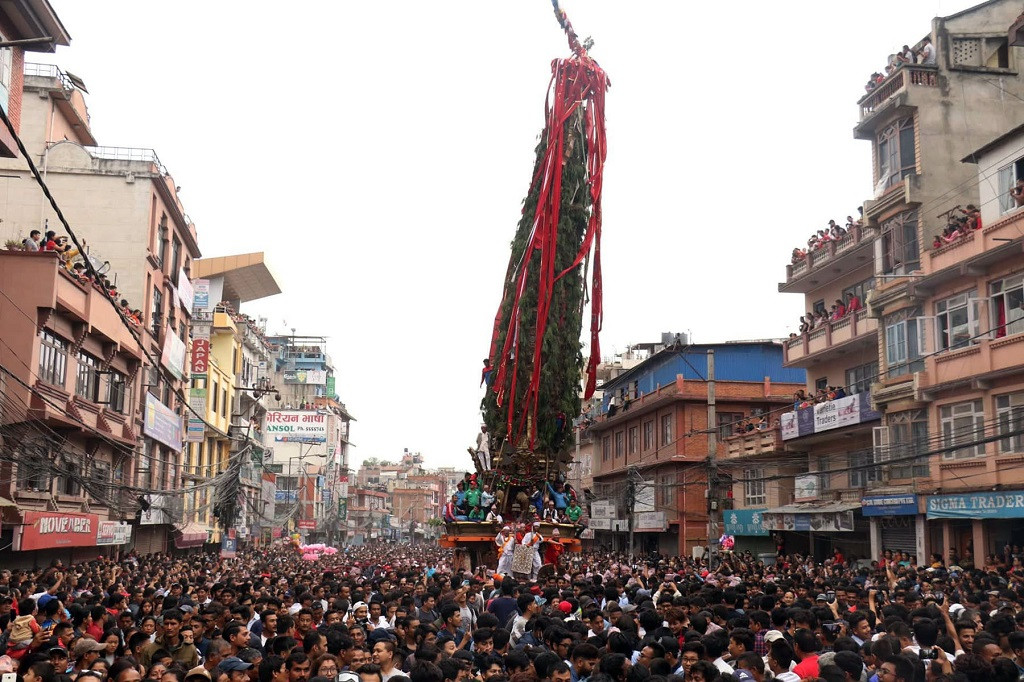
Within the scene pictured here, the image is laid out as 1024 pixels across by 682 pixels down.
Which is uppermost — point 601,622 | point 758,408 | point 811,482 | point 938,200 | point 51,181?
point 51,181

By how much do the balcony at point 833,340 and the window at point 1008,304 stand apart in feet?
19.8

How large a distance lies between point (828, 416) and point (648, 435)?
74.0ft

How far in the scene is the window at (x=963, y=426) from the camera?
27.2 meters

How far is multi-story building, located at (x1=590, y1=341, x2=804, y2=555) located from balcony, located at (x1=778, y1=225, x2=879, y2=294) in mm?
8095

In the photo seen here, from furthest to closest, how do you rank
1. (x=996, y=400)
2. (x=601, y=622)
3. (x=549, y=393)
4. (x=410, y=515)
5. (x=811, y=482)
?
(x=410, y=515)
(x=811, y=482)
(x=996, y=400)
(x=549, y=393)
(x=601, y=622)

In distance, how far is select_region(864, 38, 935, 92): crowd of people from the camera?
31.9 m

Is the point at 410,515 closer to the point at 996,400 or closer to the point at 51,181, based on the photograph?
the point at 51,181

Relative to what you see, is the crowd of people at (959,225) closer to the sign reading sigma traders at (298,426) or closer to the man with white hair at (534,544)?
the man with white hair at (534,544)

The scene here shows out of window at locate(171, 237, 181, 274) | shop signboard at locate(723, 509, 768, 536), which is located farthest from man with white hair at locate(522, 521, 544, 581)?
window at locate(171, 237, 181, 274)

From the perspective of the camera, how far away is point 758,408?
50719mm

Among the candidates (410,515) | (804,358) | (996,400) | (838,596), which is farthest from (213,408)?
(410,515)

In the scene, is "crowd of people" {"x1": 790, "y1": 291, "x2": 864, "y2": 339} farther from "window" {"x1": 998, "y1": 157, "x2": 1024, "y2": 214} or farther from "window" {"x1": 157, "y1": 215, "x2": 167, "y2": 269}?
"window" {"x1": 157, "y1": 215, "x2": 167, "y2": 269}

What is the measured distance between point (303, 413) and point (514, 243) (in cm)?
5558

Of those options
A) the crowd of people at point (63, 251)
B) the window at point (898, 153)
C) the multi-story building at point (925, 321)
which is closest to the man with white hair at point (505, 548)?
the multi-story building at point (925, 321)
